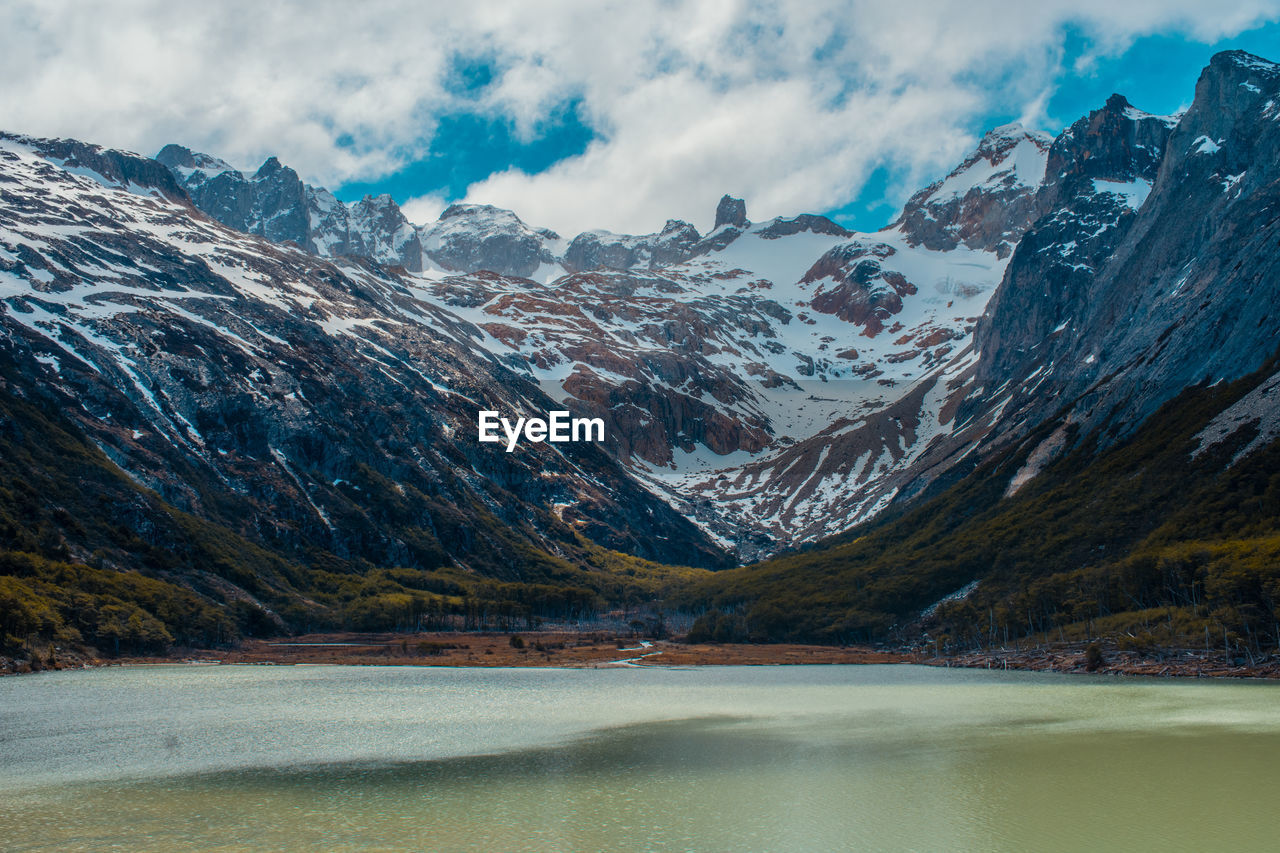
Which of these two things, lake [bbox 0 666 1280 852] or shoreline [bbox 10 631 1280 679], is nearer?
lake [bbox 0 666 1280 852]

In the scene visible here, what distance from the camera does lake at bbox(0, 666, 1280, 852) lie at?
36.1 m

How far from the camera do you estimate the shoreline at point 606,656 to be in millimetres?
106000

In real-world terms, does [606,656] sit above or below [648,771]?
below

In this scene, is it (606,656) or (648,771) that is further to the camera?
(606,656)

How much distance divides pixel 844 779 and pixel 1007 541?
146m

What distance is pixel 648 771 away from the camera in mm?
49906

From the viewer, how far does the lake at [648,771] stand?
1420 inches

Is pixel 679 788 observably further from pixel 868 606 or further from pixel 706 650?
pixel 868 606

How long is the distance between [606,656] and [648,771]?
117 meters

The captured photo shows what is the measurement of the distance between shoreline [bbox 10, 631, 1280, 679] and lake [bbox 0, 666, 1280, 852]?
16648 mm

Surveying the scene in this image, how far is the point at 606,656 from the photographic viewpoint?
16450 cm

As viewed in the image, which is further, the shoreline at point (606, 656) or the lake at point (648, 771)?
the shoreline at point (606, 656)

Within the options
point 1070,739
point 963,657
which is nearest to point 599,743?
point 1070,739

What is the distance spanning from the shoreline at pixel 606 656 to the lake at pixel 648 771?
1665 cm
